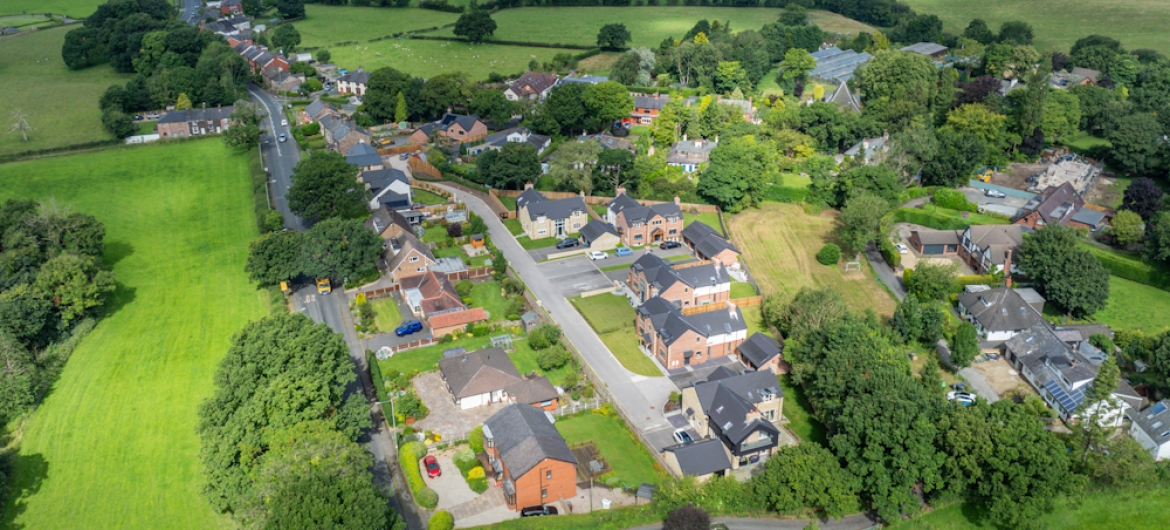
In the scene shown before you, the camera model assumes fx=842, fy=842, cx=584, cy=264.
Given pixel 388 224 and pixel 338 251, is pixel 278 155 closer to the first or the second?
pixel 388 224

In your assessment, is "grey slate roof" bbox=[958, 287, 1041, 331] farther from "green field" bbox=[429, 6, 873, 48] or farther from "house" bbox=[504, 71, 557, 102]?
"green field" bbox=[429, 6, 873, 48]

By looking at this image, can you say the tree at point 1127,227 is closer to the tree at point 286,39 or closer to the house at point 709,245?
the house at point 709,245

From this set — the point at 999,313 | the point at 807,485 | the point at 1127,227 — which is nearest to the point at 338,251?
the point at 807,485

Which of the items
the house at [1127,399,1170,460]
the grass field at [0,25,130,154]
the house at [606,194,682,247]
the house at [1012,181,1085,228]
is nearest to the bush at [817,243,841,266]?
the house at [606,194,682,247]

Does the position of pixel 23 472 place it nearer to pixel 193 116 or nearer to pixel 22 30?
pixel 193 116

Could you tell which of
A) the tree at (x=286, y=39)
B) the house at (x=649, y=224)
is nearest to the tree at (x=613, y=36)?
the tree at (x=286, y=39)

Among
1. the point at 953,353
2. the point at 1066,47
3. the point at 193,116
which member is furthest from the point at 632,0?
the point at 953,353
